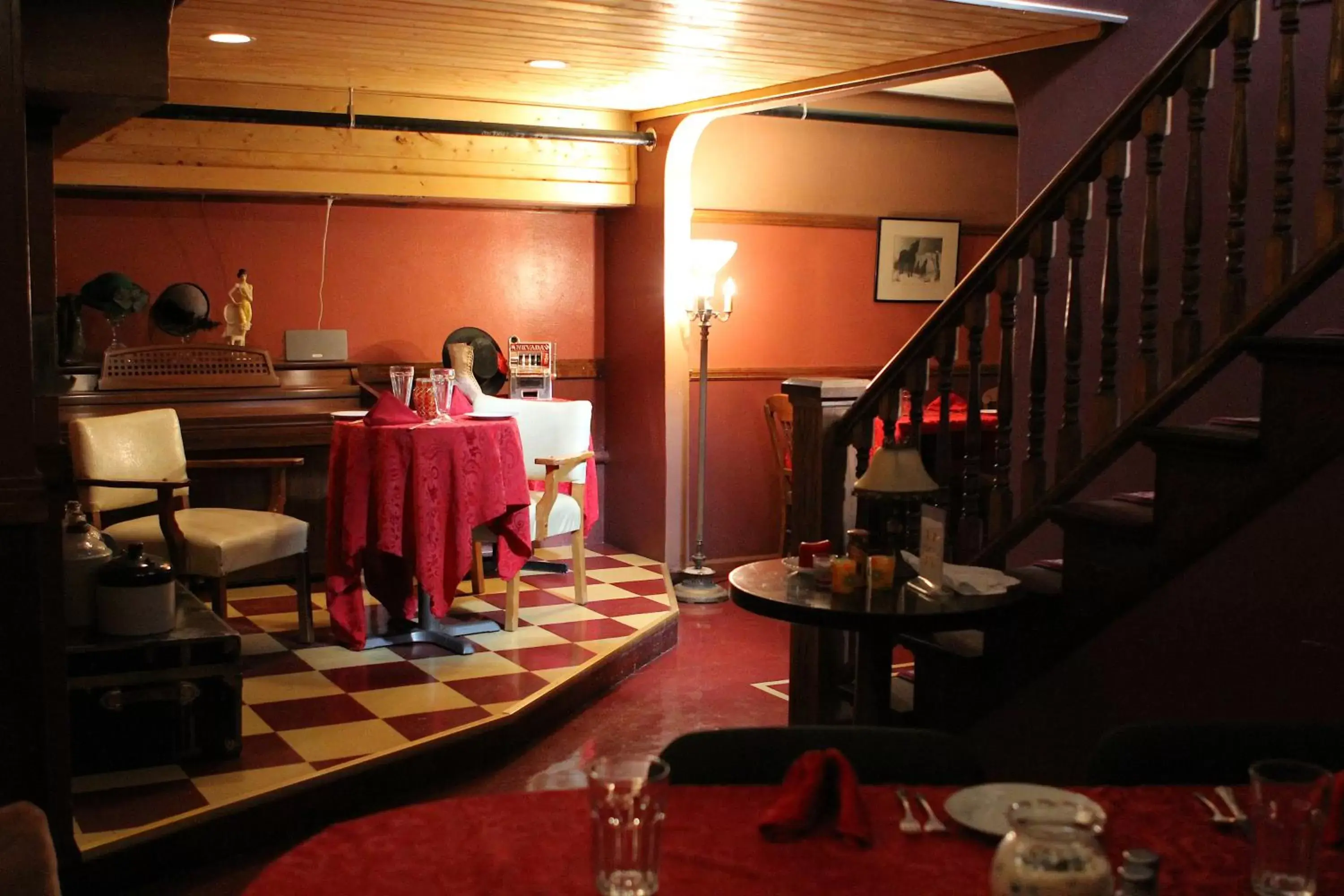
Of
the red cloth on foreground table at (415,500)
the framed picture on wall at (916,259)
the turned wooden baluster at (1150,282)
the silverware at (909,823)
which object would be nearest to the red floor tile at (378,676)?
the red cloth on foreground table at (415,500)

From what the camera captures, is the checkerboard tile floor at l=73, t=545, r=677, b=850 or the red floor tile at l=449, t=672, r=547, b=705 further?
the red floor tile at l=449, t=672, r=547, b=705

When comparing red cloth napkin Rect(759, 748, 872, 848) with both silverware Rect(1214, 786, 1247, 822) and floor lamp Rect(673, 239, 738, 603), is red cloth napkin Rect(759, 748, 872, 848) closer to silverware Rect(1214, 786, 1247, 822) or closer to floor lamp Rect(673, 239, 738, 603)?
silverware Rect(1214, 786, 1247, 822)

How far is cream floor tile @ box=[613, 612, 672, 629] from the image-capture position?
18.7 feet

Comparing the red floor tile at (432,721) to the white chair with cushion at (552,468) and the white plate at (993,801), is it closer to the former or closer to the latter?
the white chair with cushion at (552,468)

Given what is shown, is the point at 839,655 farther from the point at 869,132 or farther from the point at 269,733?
the point at 869,132

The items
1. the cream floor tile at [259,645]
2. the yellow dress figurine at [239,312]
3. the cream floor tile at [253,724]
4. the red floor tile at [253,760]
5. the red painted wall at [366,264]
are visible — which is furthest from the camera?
the yellow dress figurine at [239,312]

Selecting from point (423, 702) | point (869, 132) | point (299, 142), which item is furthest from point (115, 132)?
point (869, 132)

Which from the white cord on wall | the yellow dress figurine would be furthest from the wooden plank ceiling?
the yellow dress figurine

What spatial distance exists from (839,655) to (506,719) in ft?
3.66

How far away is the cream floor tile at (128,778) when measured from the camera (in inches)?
145

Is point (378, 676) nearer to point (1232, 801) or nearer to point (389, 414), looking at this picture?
point (389, 414)

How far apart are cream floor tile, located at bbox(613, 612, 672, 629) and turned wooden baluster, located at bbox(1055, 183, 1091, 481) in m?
2.58

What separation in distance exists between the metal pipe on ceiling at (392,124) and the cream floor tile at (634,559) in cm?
220

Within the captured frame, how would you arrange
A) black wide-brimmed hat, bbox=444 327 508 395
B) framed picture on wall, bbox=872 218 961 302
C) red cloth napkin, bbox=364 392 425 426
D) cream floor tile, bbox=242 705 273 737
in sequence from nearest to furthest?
cream floor tile, bbox=242 705 273 737 → red cloth napkin, bbox=364 392 425 426 → black wide-brimmed hat, bbox=444 327 508 395 → framed picture on wall, bbox=872 218 961 302
